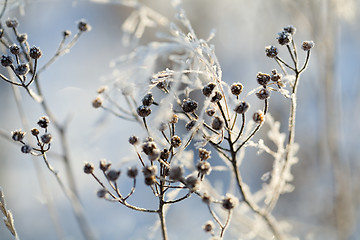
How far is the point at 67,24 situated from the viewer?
286 cm

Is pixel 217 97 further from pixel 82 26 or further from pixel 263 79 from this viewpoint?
pixel 82 26

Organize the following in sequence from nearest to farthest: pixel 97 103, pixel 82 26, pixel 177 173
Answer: pixel 177 173 < pixel 97 103 < pixel 82 26

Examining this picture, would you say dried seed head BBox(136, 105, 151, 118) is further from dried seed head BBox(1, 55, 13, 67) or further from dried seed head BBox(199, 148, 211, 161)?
dried seed head BBox(1, 55, 13, 67)

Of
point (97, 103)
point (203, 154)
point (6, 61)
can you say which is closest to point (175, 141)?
point (203, 154)

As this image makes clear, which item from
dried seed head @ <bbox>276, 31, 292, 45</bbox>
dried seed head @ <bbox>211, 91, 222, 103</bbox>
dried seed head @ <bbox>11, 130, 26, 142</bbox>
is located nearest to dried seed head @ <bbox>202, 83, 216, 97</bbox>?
dried seed head @ <bbox>211, 91, 222, 103</bbox>

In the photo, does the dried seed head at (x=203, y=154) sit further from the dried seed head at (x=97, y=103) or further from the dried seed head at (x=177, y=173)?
the dried seed head at (x=97, y=103)

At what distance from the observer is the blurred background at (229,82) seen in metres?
1.04

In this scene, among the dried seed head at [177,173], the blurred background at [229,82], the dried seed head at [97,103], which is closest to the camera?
the dried seed head at [177,173]

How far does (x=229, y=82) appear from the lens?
2.38 m

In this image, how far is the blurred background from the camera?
1.04 metres

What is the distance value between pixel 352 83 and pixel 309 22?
4.99 feet

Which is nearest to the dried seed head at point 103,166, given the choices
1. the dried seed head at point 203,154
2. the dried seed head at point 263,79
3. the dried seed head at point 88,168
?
the dried seed head at point 88,168

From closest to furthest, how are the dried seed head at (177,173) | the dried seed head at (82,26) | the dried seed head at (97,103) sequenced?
1. the dried seed head at (177,173)
2. the dried seed head at (97,103)
3. the dried seed head at (82,26)

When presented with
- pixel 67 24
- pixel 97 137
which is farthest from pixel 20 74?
pixel 67 24
